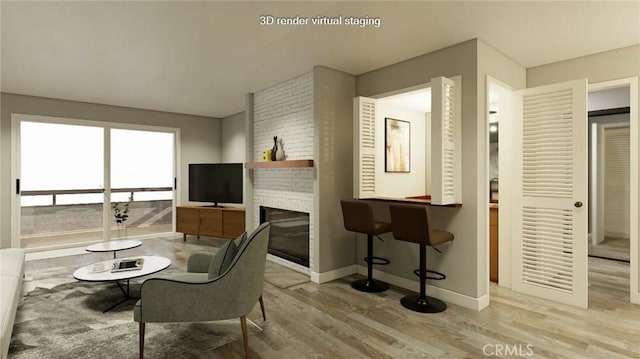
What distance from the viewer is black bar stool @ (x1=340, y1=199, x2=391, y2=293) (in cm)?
353

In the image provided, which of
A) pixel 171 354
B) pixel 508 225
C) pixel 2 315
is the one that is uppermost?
pixel 508 225

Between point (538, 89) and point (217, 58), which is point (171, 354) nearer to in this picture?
point (217, 58)

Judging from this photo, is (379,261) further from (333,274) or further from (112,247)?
(112,247)

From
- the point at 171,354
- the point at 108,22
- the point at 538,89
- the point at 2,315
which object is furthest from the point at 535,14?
the point at 2,315

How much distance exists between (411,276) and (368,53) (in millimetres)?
2464

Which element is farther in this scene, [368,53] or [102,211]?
[102,211]

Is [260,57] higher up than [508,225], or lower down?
higher up

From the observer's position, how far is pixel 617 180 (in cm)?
513

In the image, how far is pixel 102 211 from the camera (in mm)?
6207

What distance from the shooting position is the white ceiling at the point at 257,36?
2.57 metres

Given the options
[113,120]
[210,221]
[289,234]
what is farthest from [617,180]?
[113,120]

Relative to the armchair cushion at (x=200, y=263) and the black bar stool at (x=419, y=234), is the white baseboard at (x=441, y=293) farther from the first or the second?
the armchair cushion at (x=200, y=263)

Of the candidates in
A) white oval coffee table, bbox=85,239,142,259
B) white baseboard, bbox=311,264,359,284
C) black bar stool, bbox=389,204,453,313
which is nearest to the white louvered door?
black bar stool, bbox=389,204,453,313

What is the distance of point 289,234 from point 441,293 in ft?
7.16
